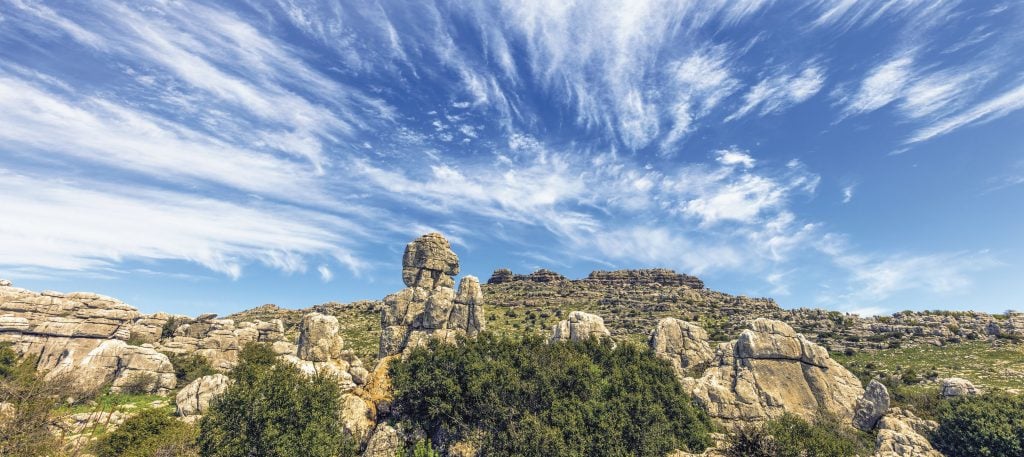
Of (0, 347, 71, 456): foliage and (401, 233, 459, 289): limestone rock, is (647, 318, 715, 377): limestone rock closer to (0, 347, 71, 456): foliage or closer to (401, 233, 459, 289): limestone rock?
(401, 233, 459, 289): limestone rock

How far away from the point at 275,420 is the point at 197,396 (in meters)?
29.9

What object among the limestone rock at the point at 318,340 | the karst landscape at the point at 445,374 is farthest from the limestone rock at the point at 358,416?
the limestone rock at the point at 318,340

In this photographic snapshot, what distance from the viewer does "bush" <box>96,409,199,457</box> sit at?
36.8 m

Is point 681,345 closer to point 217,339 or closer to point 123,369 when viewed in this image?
point 123,369

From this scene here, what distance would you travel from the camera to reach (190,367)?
79625mm

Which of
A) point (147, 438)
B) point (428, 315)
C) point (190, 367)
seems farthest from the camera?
point (190, 367)

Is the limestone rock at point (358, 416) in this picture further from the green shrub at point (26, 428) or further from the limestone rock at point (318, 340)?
the green shrub at point (26, 428)

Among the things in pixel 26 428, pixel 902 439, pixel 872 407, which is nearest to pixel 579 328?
pixel 872 407

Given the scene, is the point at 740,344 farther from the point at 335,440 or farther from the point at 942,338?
the point at 942,338

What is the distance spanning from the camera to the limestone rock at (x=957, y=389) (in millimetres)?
54000

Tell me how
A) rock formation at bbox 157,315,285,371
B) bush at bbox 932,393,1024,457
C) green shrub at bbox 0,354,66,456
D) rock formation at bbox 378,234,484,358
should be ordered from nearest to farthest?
green shrub at bbox 0,354,66,456, bush at bbox 932,393,1024,457, rock formation at bbox 378,234,484,358, rock formation at bbox 157,315,285,371

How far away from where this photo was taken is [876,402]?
52.9 m

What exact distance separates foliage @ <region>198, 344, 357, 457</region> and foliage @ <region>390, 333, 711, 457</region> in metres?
8.29

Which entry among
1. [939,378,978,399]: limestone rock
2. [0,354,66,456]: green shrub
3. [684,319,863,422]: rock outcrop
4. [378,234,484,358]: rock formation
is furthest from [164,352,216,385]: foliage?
[939,378,978,399]: limestone rock
